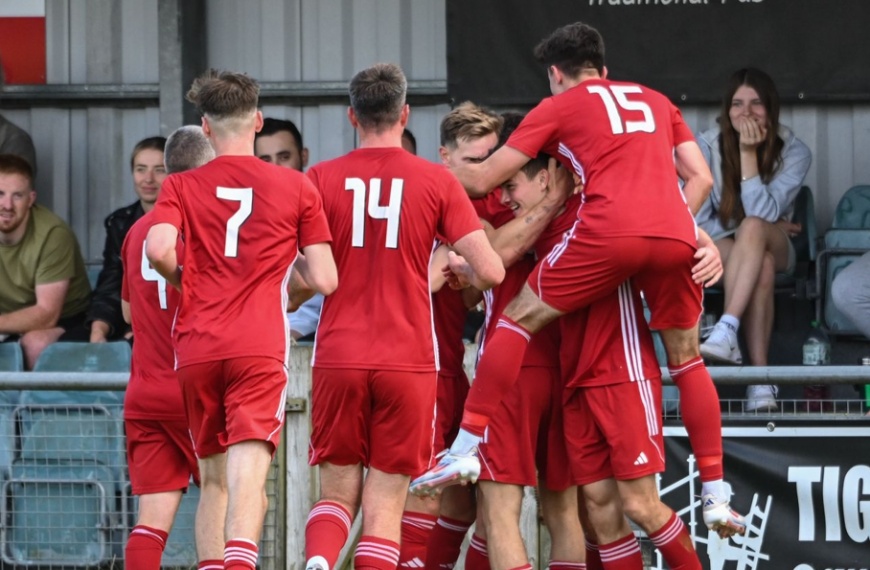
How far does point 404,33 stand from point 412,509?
14.8 feet

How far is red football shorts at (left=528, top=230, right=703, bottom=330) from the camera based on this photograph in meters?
6.03

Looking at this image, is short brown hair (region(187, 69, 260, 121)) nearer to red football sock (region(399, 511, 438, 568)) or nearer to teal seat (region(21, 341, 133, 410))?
red football sock (region(399, 511, 438, 568))

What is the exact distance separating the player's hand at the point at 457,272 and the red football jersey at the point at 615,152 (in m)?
0.51

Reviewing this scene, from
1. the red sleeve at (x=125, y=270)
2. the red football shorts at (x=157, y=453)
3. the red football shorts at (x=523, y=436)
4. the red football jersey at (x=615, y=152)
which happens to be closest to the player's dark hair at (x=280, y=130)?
the red sleeve at (x=125, y=270)

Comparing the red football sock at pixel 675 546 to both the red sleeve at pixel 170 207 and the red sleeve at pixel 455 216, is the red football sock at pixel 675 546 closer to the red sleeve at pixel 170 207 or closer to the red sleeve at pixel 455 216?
the red sleeve at pixel 455 216

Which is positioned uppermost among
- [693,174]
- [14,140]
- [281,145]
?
[14,140]

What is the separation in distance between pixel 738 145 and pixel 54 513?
14.8ft

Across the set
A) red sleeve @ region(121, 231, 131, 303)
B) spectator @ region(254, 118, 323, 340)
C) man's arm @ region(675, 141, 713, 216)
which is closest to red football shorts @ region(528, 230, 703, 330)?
man's arm @ region(675, 141, 713, 216)

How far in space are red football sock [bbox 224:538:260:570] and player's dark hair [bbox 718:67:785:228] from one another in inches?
168

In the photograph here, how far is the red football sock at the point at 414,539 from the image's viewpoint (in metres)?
6.62

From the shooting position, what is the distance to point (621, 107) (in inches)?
245

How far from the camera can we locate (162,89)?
987 cm

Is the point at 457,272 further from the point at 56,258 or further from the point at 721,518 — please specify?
the point at 56,258

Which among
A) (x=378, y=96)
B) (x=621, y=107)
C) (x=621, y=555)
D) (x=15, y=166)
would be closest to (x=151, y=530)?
(x=621, y=555)
